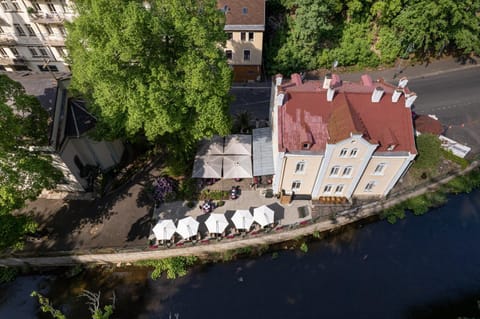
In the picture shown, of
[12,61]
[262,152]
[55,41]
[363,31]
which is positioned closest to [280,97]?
[262,152]

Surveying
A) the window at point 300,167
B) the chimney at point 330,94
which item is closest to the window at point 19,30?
the window at point 300,167

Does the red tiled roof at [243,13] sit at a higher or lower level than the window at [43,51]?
higher

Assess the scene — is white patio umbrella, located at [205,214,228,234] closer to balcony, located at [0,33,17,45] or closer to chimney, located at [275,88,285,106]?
chimney, located at [275,88,285,106]

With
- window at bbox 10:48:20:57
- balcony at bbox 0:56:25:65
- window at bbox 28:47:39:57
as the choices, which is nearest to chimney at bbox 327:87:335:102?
window at bbox 28:47:39:57

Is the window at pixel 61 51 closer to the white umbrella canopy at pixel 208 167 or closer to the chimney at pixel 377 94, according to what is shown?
the white umbrella canopy at pixel 208 167

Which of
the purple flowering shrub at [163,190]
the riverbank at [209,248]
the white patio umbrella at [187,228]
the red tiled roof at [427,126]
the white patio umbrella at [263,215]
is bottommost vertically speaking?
the riverbank at [209,248]

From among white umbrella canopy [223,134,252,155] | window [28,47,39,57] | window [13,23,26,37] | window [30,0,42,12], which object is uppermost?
window [30,0,42,12]

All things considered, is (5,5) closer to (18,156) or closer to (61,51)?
(61,51)
